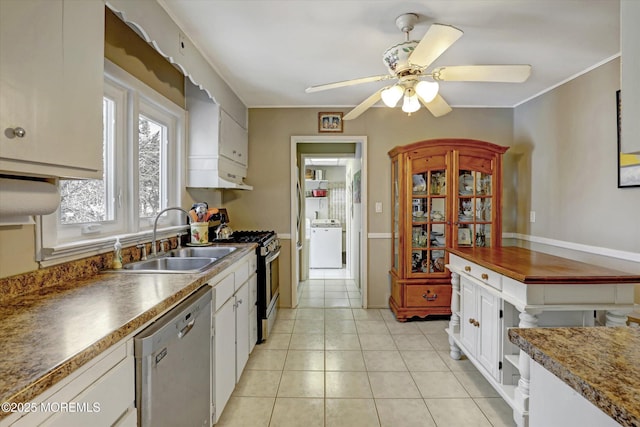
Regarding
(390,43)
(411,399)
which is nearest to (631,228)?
(411,399)

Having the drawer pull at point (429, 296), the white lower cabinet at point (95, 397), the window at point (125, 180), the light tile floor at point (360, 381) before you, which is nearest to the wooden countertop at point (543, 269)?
the light tile floor at point (360, 381)

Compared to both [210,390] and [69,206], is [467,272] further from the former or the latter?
[69,206]

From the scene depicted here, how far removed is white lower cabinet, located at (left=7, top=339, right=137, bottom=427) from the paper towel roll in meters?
0.56

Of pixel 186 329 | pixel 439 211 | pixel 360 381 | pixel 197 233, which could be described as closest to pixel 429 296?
pixel 439 211

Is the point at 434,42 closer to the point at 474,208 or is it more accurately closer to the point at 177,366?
the point at 177,366

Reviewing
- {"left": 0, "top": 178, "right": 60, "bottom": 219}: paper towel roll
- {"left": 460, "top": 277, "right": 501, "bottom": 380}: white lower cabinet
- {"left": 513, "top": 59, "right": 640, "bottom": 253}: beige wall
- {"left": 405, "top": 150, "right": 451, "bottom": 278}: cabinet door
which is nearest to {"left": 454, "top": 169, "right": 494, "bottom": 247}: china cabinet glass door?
{"left": 405, "top": 150, "right": 451, "bottom": 278}: cabinet door

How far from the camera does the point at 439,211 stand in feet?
10.8

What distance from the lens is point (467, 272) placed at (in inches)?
89.4

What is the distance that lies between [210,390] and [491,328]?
1.67 metres

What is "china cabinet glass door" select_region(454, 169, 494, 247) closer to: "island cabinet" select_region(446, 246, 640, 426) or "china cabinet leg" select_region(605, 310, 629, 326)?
"island cabinet" select_region(446, 246, 640, 426)

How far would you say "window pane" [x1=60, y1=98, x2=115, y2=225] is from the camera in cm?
154

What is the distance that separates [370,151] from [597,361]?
3.14 metres

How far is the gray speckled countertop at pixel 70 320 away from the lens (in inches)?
26.0

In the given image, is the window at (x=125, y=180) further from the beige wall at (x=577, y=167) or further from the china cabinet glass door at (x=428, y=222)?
the beige wall at (x=577, y=167)
